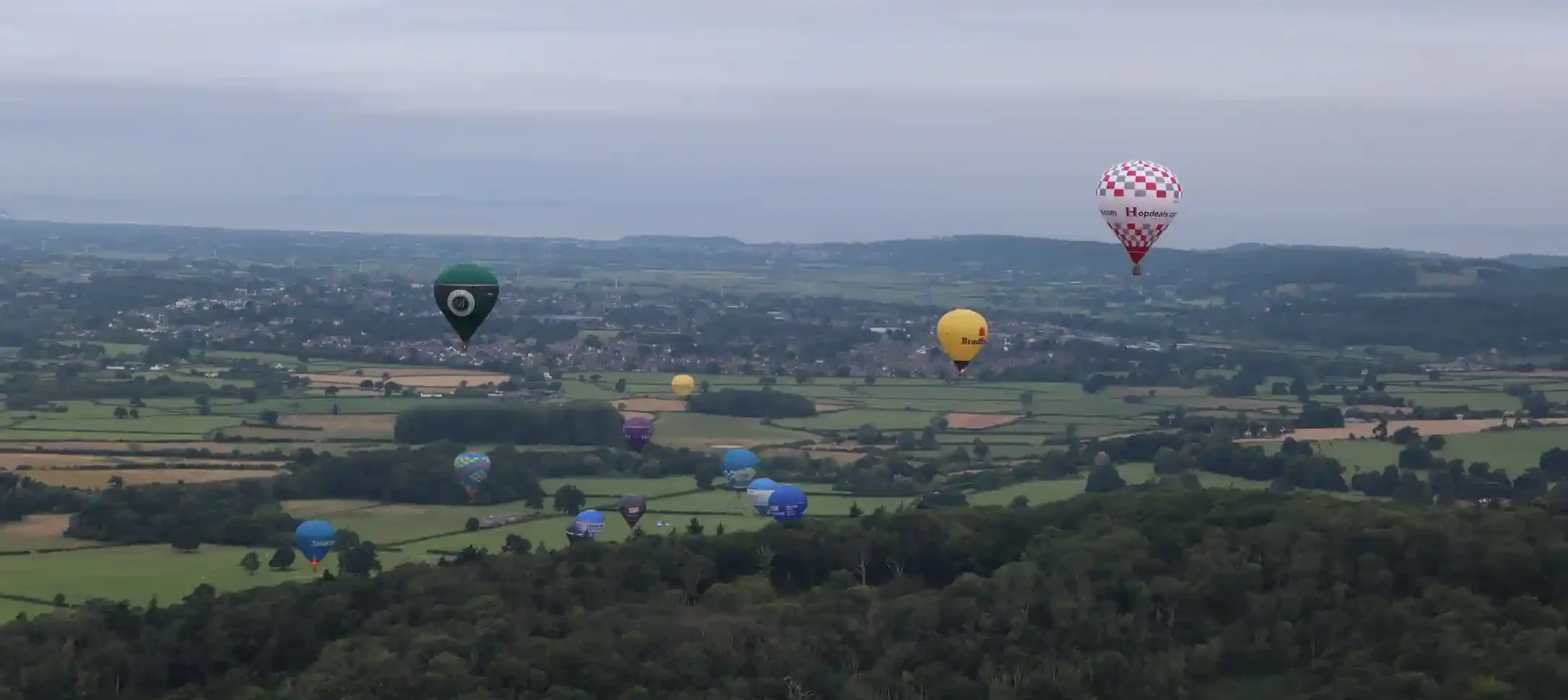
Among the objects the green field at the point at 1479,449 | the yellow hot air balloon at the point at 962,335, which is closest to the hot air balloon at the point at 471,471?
the yellow hot air balloon at the point at 962,335

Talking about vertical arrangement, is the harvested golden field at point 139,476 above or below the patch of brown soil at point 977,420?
below

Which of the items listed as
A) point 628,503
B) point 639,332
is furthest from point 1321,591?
point 639,332

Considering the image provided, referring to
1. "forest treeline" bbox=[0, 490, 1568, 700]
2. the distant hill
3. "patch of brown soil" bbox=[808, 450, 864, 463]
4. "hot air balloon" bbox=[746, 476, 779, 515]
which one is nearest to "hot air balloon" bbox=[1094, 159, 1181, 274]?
"forest treeline" bbox=[0, 490, 1568, 700]

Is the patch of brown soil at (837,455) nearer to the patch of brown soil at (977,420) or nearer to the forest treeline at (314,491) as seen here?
the forest treeline at (314,491)

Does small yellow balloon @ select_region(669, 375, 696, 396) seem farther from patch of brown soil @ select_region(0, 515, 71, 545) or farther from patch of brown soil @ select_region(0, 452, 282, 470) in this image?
patch of brown soil @ select_region(0, 515, 71, 545)

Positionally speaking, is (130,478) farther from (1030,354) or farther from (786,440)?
(1030,354)

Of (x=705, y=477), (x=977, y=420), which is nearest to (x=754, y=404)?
(x=977, y=420)

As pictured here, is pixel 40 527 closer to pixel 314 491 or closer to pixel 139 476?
pixel 139 476
